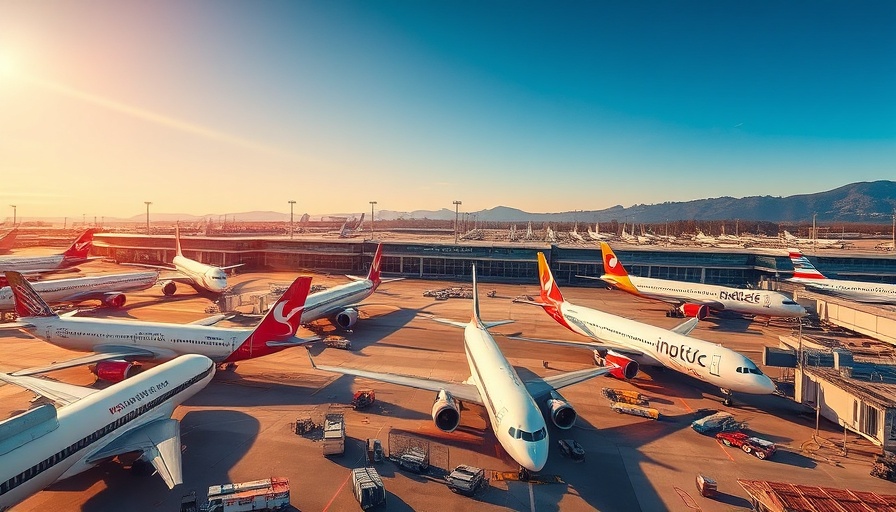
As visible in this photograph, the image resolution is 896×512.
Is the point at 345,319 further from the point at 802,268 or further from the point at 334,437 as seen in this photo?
the point at 802,268

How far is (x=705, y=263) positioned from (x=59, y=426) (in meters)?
91.9

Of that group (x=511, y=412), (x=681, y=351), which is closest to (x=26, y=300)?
(x=511, y=412)

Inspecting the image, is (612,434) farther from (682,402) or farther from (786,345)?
(786,345)

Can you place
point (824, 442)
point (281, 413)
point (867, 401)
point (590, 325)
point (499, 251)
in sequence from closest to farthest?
1. point (867, 401)
2. point (824, 442)
3. point (281, 413)
4. point (590, 325)
5. point (499, 251)

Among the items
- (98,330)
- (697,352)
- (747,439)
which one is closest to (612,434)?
(747,439)

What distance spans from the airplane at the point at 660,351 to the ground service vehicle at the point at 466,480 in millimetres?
16195

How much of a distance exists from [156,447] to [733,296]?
6156 cm

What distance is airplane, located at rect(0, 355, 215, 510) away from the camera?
51.6 ft

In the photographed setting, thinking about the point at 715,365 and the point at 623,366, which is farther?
the point at 623,366

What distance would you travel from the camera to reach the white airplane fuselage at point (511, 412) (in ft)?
60.9

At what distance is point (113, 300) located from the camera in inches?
2203

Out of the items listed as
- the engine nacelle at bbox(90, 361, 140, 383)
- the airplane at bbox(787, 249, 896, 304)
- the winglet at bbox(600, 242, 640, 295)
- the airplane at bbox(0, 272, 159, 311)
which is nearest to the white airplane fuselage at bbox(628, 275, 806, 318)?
the winglet at bbox(600, 242, 640, 295)

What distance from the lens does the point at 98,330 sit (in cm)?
3269

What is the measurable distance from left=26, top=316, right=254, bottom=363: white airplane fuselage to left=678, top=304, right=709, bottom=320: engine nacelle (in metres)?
51.3
